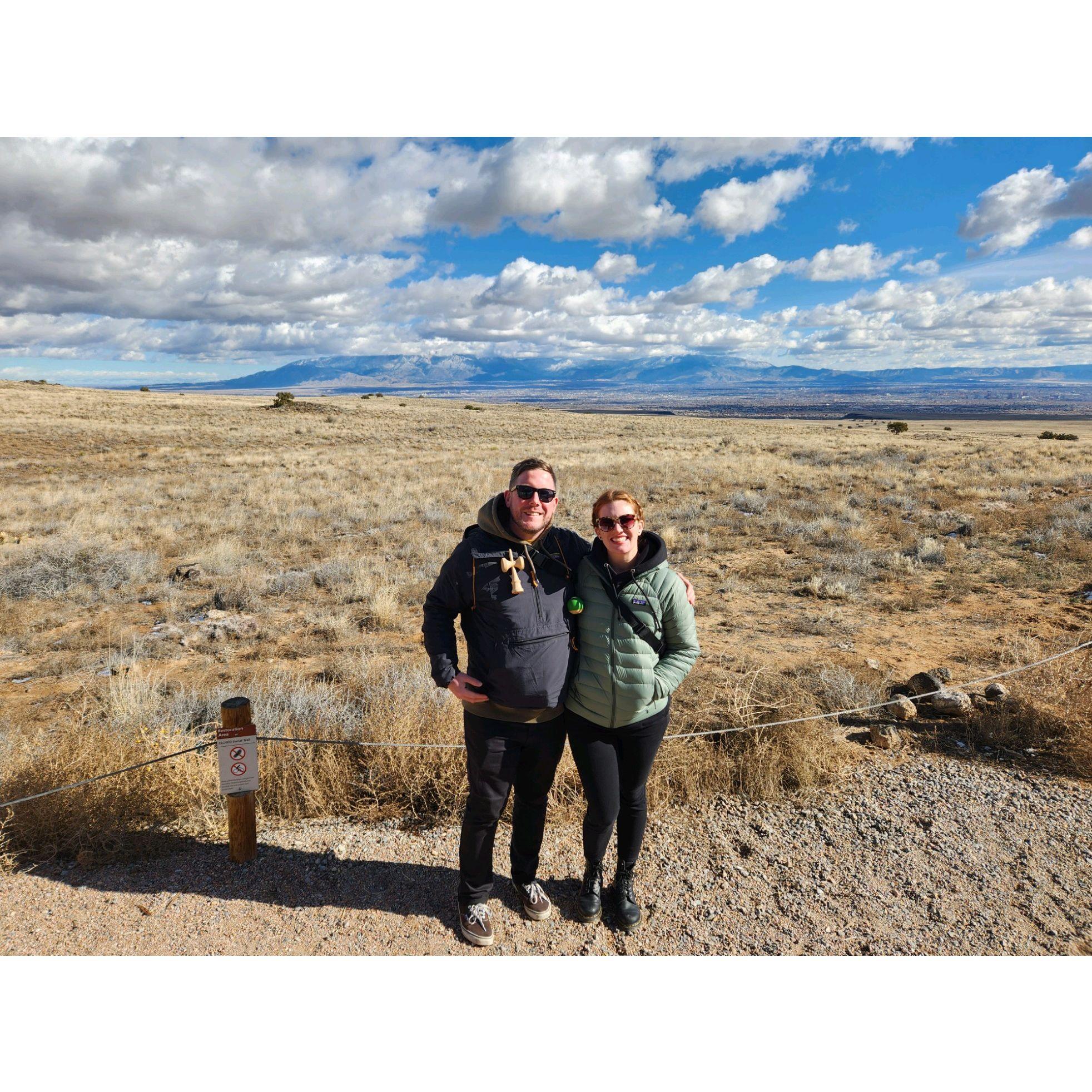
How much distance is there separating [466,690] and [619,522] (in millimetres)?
927

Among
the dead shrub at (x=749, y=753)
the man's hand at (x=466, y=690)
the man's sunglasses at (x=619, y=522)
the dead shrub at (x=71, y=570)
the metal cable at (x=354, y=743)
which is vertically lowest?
the dead shrub at (x=71, y=570)

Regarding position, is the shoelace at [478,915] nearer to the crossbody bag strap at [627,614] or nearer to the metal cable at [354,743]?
the metal cable at [354,743]

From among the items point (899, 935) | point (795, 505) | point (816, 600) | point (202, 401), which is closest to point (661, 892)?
point (899, 935)

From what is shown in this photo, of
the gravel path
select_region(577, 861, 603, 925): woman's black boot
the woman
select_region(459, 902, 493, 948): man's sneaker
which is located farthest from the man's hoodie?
the gravel path

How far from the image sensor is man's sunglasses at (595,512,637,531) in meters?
2.57

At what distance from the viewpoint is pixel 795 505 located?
14.9 metres

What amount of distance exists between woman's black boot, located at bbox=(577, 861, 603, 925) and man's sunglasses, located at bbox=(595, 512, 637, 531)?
1597 millimetres

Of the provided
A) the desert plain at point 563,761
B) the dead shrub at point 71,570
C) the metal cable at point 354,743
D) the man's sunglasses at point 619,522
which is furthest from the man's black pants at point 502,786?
the dead shrub at point 71,570

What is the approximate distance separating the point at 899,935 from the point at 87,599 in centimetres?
983

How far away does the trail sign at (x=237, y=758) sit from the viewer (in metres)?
3.20

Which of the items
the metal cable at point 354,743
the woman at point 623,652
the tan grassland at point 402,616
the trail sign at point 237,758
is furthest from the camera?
the tan grassland at point 402,616

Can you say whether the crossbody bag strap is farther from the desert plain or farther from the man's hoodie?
the desert plain

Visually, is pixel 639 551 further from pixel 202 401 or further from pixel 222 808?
pixel 202 401

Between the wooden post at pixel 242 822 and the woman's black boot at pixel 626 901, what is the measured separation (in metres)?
1.94
